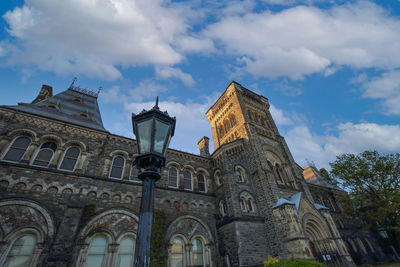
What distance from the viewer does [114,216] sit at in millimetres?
11359

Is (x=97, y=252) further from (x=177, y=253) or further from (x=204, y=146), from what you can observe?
(x=204, y=146)

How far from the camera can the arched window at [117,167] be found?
1320 cm

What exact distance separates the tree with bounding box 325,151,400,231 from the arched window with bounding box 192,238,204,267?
16793mm

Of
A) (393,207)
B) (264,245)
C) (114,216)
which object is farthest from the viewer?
(393,207)

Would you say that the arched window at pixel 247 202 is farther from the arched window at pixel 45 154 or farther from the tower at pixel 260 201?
the arched window at pixel 45 154

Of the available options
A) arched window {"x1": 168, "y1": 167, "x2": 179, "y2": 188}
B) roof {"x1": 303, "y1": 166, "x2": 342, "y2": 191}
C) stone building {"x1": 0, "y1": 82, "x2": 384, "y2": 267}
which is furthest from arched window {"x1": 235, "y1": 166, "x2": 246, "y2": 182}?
roof {"x1": 303, "y1": 166, "x2": 342, "y2": 191}

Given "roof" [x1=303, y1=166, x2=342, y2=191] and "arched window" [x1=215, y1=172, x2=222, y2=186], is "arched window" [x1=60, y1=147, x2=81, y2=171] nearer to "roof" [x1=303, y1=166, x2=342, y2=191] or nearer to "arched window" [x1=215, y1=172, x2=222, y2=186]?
"arched window" [x1=215, y1=172, x2=222, y2=186]

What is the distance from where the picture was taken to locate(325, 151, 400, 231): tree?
1780cm

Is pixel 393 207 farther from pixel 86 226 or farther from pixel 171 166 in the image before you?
pixel 86 226

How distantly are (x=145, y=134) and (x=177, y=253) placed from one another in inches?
445

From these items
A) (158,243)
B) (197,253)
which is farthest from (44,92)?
(197,253)

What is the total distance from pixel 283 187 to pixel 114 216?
1358cm

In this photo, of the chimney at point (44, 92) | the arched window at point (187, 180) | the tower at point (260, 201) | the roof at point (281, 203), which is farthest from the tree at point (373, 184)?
the chimney at point (44, 92)

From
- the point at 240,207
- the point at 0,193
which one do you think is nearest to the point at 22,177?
the point at 0,193
